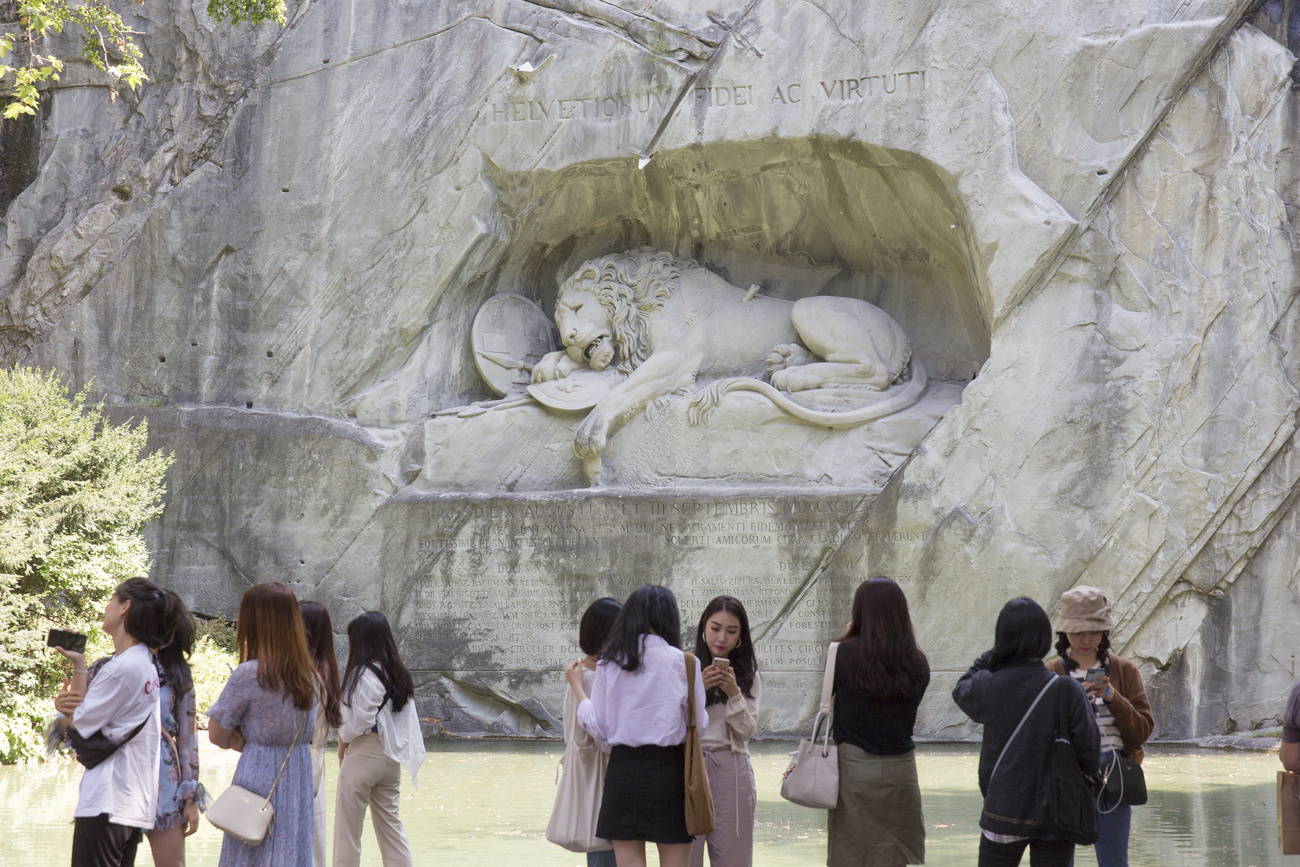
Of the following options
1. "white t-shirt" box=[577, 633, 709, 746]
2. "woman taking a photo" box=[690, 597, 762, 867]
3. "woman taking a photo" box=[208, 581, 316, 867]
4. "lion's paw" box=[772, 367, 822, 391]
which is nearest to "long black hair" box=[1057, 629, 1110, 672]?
"woman taking a photo" box=[690, 597, 762, 867]

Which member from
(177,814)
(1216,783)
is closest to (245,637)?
(177,814)

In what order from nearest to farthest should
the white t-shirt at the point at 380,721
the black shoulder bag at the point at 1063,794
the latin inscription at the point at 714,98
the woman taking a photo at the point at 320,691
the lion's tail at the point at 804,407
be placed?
the black shoulder bag at the point at 1063,794 → the woman taking a photo at the point at 320,691 → the white t-shirt at the point at 380,721 → the latin inscription at the point at 714,98 → the lion's tail at the point at 804,407

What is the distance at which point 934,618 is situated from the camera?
10211 mm

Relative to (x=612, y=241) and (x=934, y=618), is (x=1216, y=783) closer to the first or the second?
(x=934, y=618)

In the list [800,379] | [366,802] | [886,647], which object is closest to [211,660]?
[800,379]

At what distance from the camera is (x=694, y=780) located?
4023 mm

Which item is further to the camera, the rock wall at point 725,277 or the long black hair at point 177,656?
the rock wall at point 725,277

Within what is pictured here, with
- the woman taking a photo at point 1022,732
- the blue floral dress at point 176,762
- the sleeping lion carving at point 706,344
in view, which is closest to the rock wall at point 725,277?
the sleeping lion carving at point 706,344

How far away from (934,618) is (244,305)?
6706mm

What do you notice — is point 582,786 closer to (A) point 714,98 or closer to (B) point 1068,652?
(B) point 1068,652

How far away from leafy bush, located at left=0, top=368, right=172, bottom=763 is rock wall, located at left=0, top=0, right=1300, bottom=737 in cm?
178

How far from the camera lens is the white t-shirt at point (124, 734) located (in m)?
3.90

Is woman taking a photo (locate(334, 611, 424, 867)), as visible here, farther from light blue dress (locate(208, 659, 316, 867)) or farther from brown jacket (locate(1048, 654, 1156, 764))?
brown jacket (locate(1048, 654, 1156, 764))

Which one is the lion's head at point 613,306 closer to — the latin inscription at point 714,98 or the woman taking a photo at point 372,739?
the latin inscription at point 714,98
